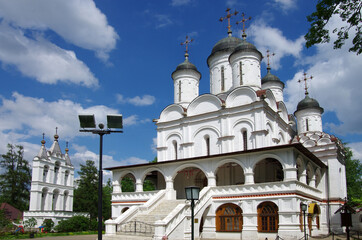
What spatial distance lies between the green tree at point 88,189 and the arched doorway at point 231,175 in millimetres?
19996

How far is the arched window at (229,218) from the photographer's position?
20725 mm

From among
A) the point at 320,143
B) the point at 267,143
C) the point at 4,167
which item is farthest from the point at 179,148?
the point at 4,167

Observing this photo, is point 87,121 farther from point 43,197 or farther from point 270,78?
point 43,197

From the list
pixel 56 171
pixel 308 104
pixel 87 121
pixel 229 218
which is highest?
pixel 308 104

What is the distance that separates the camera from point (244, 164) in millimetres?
21219

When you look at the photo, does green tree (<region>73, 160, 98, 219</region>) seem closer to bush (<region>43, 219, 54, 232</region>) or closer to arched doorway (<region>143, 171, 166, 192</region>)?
bush (<region>43, 219, 54, 232</region>)

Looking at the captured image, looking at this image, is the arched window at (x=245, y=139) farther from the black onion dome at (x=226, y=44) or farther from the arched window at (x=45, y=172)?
the arched window at (x=45, y=172)

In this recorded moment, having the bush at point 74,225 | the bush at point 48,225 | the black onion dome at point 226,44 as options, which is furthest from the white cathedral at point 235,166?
the bush at point 48,225

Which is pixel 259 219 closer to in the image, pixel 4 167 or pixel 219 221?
pixel 219 221

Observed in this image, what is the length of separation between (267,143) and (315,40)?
15.2m

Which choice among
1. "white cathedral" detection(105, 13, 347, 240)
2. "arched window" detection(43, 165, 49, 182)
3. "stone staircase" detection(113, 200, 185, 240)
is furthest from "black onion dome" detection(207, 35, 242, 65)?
"arched window" detection(43, 165, 49, 182)

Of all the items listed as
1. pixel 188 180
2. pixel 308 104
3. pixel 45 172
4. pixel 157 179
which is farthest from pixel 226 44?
pixel 45 172

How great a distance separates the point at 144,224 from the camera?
64.4 feet

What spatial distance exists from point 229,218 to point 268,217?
2.48 metres
